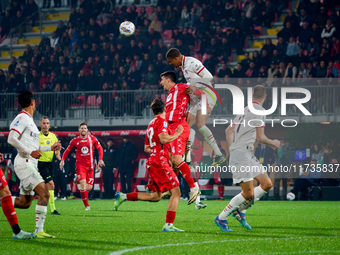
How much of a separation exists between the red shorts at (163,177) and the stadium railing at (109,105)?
13.6 meters

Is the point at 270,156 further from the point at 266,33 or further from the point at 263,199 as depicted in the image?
the point at 266,33

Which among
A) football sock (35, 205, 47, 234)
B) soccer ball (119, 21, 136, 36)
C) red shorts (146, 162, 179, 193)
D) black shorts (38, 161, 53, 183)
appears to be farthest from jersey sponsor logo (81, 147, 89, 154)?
football sock (35, 205, 47, 234)

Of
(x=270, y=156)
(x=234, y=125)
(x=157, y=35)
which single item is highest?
(x=157, y=35)

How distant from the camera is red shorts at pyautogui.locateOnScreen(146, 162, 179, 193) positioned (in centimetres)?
986

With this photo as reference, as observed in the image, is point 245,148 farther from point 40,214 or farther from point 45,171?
point 45,171

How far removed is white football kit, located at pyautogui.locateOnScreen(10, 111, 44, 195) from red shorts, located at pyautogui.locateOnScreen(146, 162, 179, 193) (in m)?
1.93

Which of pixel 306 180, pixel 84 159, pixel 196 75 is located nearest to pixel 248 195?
pixel 196 75

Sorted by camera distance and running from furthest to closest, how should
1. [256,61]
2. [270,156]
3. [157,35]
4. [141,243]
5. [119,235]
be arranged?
[157,35] → [256,61] → [270,156] → [119,235] → [141,243]

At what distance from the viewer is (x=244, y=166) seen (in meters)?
9.99

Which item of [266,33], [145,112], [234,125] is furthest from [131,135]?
[234,125]

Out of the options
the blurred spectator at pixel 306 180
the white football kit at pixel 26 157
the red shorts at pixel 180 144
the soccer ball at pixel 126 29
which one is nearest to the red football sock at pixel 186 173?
the red shorts at pixel 180 144

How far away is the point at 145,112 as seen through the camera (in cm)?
2502

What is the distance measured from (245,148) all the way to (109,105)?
52.4 ft

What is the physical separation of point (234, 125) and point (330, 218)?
397 cm
